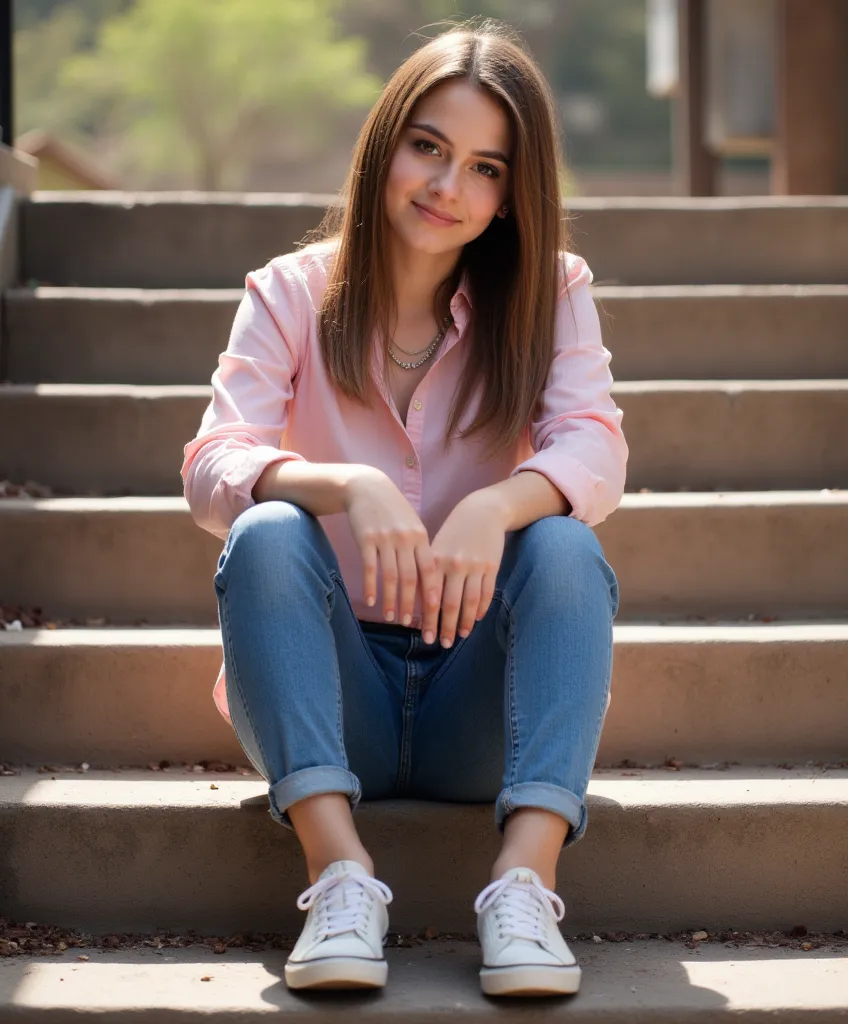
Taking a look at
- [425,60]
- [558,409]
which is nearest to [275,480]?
[558,409]

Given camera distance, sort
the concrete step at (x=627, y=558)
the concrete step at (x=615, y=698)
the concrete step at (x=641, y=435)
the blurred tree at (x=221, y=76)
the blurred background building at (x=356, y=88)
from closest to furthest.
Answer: the concrete step at (x=615, y=698) → the concrete step at (x=627, y=558) → the concrete step at (x=641, y=435) → the blurred background building at (x=356, y=88) → the blurred tree at (x=221, y=76)

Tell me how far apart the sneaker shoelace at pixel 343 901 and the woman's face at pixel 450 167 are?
85cm

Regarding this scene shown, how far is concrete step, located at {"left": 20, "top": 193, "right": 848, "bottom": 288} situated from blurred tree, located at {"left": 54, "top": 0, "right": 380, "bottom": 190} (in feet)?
77.1

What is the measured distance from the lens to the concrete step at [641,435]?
265 cm

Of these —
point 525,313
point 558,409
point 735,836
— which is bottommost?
point 735,836

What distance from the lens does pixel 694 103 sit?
7.72 metres

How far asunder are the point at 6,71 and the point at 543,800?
2.62 meters

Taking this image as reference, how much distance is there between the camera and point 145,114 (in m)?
33.4

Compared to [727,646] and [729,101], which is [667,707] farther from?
[729,101]

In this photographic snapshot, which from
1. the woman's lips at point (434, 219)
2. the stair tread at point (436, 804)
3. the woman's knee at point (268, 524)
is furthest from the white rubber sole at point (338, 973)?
the woman's lips at point (434, 219)

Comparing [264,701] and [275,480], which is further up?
[275,480]

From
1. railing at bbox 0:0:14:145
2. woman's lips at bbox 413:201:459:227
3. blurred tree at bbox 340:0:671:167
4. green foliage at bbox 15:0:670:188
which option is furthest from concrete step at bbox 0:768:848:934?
blurred tree at bbox 340:0:671:167

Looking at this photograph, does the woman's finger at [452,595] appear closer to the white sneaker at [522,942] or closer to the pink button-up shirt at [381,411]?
the pink button-up shirt at [381,411]

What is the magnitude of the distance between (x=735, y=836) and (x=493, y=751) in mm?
374
